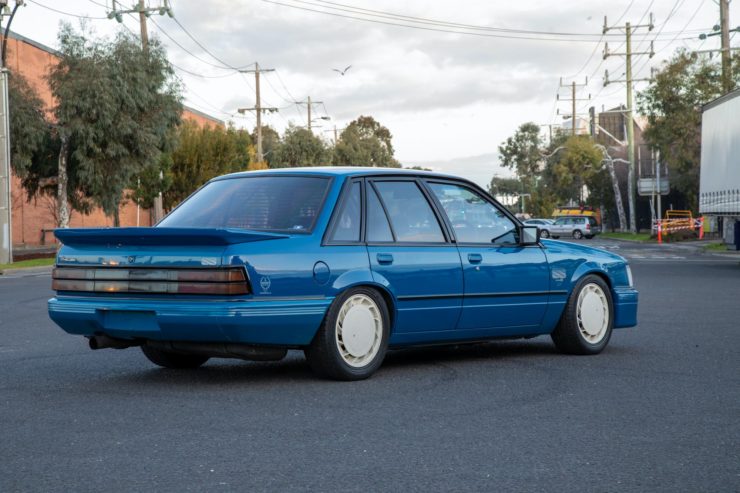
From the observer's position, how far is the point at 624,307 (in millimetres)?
9727

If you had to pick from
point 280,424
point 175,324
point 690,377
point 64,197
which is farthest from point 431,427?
point 64,197

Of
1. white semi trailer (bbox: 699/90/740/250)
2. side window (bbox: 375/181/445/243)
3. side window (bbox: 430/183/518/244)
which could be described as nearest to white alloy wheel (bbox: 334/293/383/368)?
side window (bbox: 375/181/445/243)

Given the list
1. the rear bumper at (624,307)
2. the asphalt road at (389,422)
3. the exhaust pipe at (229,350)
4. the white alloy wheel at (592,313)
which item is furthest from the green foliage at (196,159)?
the exhaust pipe at (229,350)

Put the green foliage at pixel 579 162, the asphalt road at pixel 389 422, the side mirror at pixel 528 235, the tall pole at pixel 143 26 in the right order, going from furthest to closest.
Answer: the green foliage at pixel 579 162
the tall pole at pixel 143 26
the side mirror at pixel 528 235
the asphalt road at pixel 389 422

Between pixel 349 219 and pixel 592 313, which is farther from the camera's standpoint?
pixel 592 313

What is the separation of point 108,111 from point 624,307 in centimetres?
3221

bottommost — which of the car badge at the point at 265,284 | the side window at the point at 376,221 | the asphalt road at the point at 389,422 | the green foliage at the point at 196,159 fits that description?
the asphalt road at the point at 389,422

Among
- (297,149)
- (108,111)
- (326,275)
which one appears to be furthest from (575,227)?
(326,275)

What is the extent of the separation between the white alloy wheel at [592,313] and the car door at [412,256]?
144 cm

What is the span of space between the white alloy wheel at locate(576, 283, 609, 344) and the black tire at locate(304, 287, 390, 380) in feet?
7.14

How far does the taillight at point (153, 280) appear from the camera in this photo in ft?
23.4

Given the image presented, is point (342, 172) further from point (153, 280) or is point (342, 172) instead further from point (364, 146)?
point (364, 146)

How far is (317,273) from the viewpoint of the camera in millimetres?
7438

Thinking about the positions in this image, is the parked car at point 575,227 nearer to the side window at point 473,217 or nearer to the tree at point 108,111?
the tree at point 108,111
